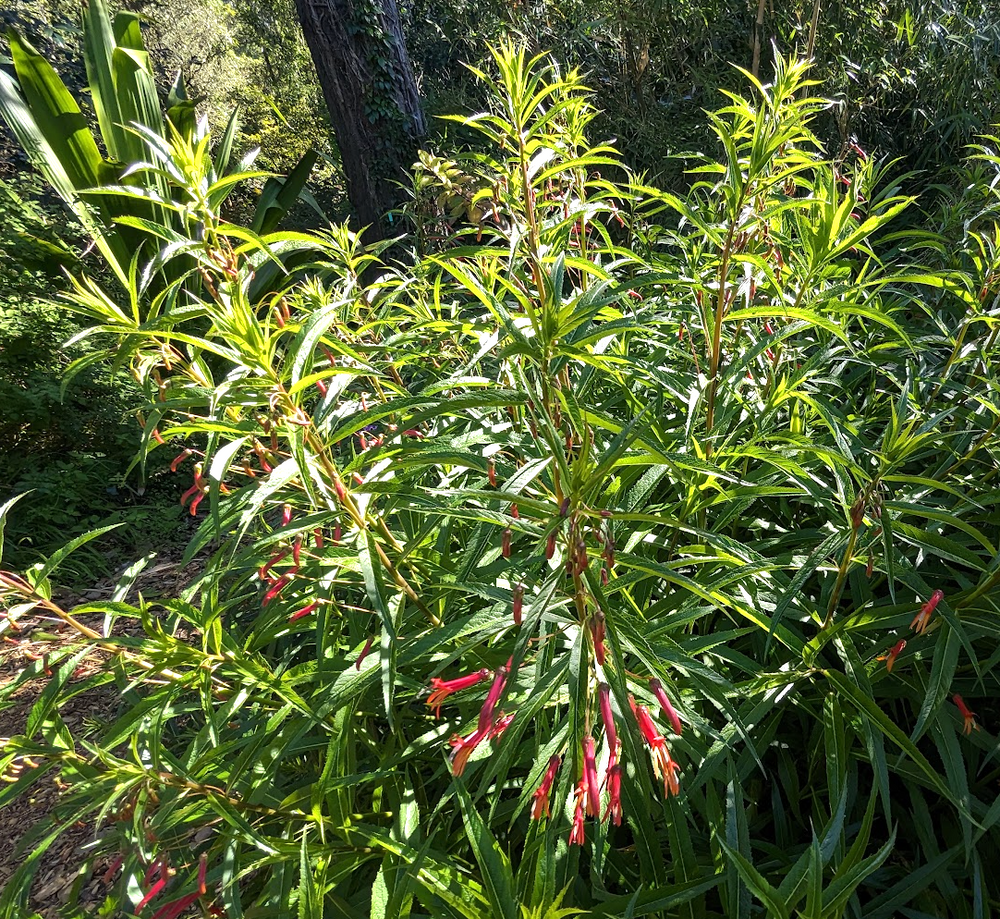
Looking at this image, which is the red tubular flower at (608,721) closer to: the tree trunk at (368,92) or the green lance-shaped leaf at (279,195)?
the tree trunk at (368,92)

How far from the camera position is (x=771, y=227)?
141 centimetres

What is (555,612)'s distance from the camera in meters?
0.92

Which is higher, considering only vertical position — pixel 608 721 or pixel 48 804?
pixel 608 721

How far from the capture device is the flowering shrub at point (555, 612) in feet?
2.75

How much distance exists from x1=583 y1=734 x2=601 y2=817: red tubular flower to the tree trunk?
443cm

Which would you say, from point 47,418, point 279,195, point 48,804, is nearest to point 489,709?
point 48,804

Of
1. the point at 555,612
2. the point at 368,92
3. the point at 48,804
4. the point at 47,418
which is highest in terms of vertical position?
the point at 368,92

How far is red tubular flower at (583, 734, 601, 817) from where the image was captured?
722 millimetres

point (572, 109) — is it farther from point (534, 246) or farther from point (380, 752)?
point (380, 752)

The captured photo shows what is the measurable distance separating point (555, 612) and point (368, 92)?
15.7 feet

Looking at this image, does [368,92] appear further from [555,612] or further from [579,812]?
[579,812]

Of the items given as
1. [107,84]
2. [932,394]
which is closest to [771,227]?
[932,394]

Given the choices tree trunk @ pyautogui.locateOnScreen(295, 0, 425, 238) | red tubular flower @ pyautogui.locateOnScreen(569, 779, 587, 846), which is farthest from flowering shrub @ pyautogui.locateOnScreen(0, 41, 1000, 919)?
tree trunk @ pyautogui.locateOnScreen(295, 0, 425, 238)

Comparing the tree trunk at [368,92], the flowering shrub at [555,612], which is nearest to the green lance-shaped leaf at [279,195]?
the tree trunk at [368,92]
